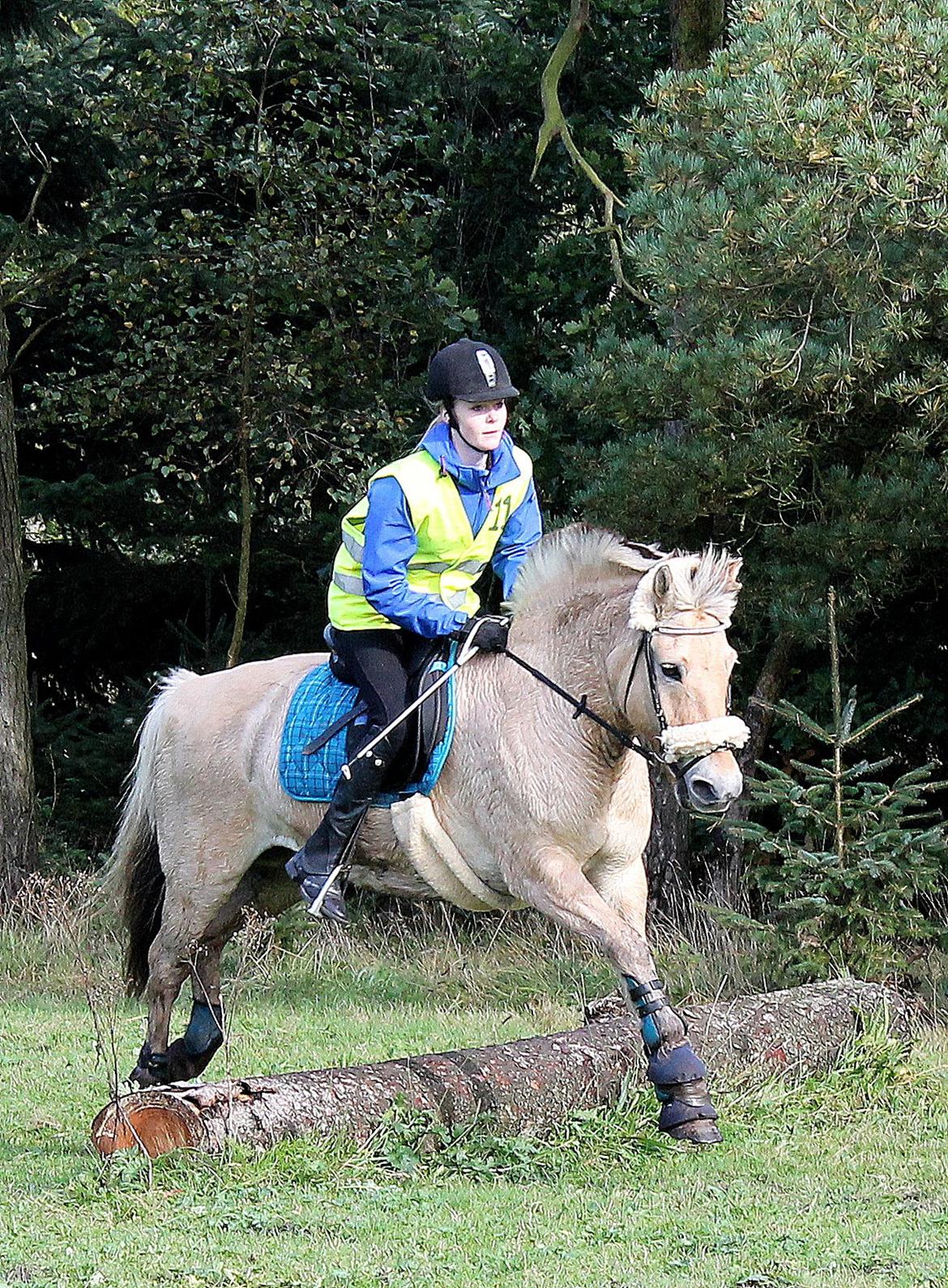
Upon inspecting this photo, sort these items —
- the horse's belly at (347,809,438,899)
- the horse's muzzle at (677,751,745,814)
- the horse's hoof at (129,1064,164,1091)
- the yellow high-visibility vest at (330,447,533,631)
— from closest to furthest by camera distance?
1. the horse's muzzle at (677,751,745,814)
2. the yellow high-visibility vest at (330,447,533,631)
3. the horse's belly at (347,809,438,899)
4. the horse's hoof at (129,1064,164,1091)

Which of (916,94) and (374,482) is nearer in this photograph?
(374,482)

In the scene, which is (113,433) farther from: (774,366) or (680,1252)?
(680,1252)

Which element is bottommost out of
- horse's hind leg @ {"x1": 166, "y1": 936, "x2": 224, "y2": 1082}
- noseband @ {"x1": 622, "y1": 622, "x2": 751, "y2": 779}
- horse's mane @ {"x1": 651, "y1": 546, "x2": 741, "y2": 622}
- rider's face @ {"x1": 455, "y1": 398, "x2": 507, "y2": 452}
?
horse's hind leg @ {"x1": 166, "y1": 936, "x2": 224, "y2": 1082}

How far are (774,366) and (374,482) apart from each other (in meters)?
3.57

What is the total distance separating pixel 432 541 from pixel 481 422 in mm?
486

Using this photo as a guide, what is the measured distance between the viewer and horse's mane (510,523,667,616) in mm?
5883

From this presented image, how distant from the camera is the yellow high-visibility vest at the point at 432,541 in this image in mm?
5902

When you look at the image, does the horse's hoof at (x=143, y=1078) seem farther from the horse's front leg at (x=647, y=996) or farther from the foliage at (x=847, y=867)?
the foliage at (x=847, y=867)

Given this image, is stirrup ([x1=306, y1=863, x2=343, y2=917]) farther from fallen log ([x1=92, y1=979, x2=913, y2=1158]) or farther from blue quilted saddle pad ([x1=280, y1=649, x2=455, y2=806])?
fallen log ([x1=92, y1=979, x2=913, y2=1158])

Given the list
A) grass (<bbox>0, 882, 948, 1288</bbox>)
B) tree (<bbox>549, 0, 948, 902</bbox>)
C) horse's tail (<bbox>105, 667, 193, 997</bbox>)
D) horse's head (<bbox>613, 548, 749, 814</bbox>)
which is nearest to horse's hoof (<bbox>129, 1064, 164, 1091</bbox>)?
grass (<bbox>0, 882, 948, 1288</bbox>)

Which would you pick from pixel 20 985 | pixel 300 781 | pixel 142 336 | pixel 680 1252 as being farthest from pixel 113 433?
pixel 680 1252

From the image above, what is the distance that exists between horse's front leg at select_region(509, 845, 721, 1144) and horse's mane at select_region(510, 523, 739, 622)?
3.38 ft

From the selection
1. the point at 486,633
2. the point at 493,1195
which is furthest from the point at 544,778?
the point at 493,1195

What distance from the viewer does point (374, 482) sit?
5832 mm
